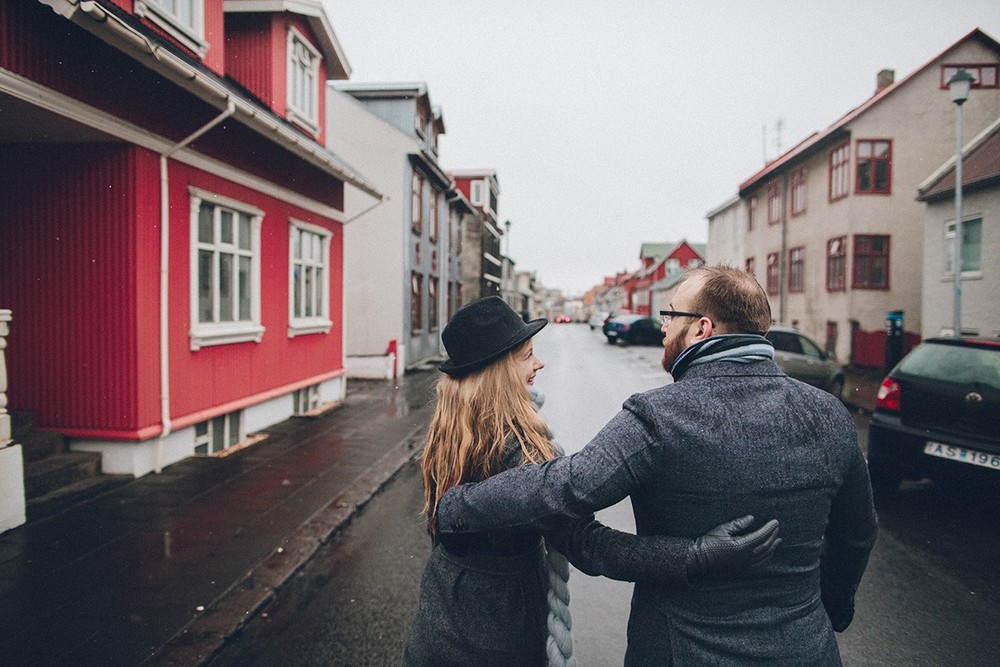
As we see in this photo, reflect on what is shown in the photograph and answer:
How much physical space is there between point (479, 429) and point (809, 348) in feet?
45.1

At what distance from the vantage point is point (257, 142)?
880 centimetres

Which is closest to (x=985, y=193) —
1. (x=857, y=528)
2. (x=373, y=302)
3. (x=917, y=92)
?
(x=917, y=92)

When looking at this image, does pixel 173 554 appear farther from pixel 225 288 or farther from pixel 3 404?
pixel 225 288

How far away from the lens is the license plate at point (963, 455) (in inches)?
208

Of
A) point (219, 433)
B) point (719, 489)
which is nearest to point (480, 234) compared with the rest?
point (219, 433)

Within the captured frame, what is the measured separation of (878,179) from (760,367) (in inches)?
907

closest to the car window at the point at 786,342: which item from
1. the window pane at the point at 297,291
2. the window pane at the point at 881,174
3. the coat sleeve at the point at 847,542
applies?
the window pane at the point at 297,291

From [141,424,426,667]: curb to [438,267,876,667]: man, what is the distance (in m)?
Answer: 2.57

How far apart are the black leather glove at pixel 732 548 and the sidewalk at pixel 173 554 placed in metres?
2.98

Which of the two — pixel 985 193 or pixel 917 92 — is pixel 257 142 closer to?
pixel 985 193

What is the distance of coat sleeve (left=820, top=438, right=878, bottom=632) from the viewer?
1608 millimetres

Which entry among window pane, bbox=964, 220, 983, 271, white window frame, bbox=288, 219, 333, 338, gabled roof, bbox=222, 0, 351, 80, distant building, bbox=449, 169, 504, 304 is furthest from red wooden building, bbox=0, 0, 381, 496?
distant building, bbox=449, 169, 504, 304

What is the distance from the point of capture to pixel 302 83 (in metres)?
11.6

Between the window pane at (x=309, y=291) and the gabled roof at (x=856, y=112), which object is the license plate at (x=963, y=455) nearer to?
the window pane at (x=309, y=291)
